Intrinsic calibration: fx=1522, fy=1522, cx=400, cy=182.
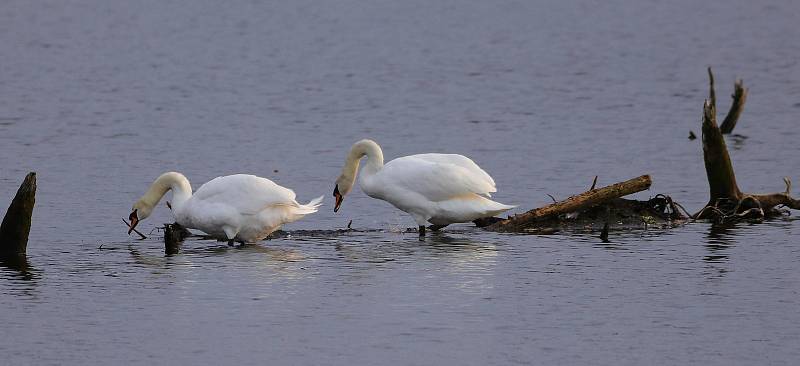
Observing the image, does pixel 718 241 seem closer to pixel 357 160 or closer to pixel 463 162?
pixel 463 162

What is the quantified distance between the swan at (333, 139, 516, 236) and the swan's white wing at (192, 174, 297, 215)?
1.20 m

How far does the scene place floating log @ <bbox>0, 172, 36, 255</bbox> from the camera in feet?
42.7

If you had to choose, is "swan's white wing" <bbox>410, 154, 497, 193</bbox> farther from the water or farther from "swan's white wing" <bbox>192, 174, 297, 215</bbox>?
"swan's white wing" <bbox>192, 174, 297, 215</bbox>

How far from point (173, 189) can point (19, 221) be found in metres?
1.74

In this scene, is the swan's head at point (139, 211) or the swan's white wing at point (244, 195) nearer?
the swan's white wing at point (244, 195)

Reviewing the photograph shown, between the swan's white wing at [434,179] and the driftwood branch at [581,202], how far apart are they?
444 millimetres

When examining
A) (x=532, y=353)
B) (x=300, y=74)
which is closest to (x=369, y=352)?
(x=532, y=353)

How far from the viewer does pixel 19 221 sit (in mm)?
13188

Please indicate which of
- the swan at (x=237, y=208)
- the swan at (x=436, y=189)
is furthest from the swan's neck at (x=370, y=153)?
the swan at (x=237, y=208)

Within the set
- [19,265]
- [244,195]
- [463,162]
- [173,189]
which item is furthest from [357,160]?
[19,265]

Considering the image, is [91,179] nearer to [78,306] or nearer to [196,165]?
[196,165]

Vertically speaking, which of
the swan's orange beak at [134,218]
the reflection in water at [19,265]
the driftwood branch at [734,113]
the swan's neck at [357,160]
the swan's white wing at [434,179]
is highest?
the driftwood branch at [734,113]

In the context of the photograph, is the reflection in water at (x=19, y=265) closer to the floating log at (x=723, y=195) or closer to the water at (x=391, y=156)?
the water at (x=391, y=156)

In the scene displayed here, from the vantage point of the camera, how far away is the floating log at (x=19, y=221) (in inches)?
513
